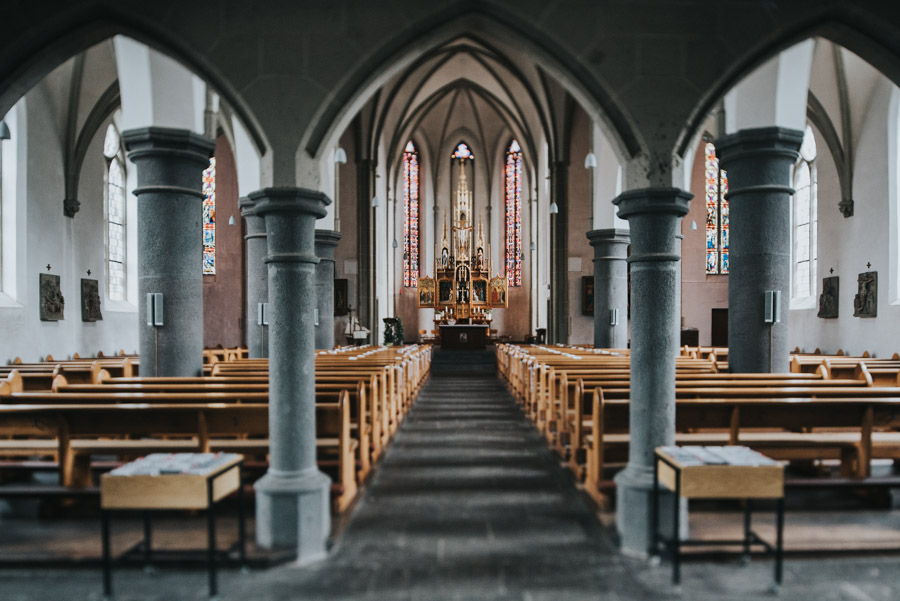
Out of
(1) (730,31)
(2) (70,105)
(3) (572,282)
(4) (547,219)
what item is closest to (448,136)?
Result: (4) (547,219)

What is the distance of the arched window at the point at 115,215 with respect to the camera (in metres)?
19.6

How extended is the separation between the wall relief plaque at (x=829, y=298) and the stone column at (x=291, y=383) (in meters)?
17.1

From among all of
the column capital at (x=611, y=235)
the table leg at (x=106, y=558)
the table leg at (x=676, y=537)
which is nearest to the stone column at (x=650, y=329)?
the table leg at (x=676, y=537)

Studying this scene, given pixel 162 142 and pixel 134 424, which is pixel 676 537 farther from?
pixel 162 142

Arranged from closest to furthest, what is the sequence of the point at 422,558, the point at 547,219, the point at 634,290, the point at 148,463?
the point at 148,463 → the point at 422,558 → the point at 634,290 → the point at 547,219

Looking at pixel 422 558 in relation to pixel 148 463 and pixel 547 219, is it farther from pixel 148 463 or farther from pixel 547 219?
pixel 547 219

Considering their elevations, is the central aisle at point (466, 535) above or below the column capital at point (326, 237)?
below

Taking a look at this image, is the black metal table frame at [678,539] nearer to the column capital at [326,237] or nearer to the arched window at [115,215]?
the column capital at [326,237]

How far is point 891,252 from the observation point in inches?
621

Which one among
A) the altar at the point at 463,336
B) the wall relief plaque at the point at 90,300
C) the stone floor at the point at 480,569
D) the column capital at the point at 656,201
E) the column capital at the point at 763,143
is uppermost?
the column capital at the point at 763,143

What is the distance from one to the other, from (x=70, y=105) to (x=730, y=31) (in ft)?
54.3

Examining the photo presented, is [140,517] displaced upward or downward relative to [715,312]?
downward

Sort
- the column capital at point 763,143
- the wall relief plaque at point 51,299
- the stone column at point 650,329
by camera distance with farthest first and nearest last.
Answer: the wall relief plaque at point 51,299, the column capital at point 763,143, the stone column at point 650,329

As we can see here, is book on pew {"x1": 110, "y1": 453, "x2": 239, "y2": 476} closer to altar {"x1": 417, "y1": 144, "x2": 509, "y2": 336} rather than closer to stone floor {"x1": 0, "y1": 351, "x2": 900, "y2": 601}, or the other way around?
stone floor {"x1": 0, "y1": 351, "x2": 900, "y2": 601}
